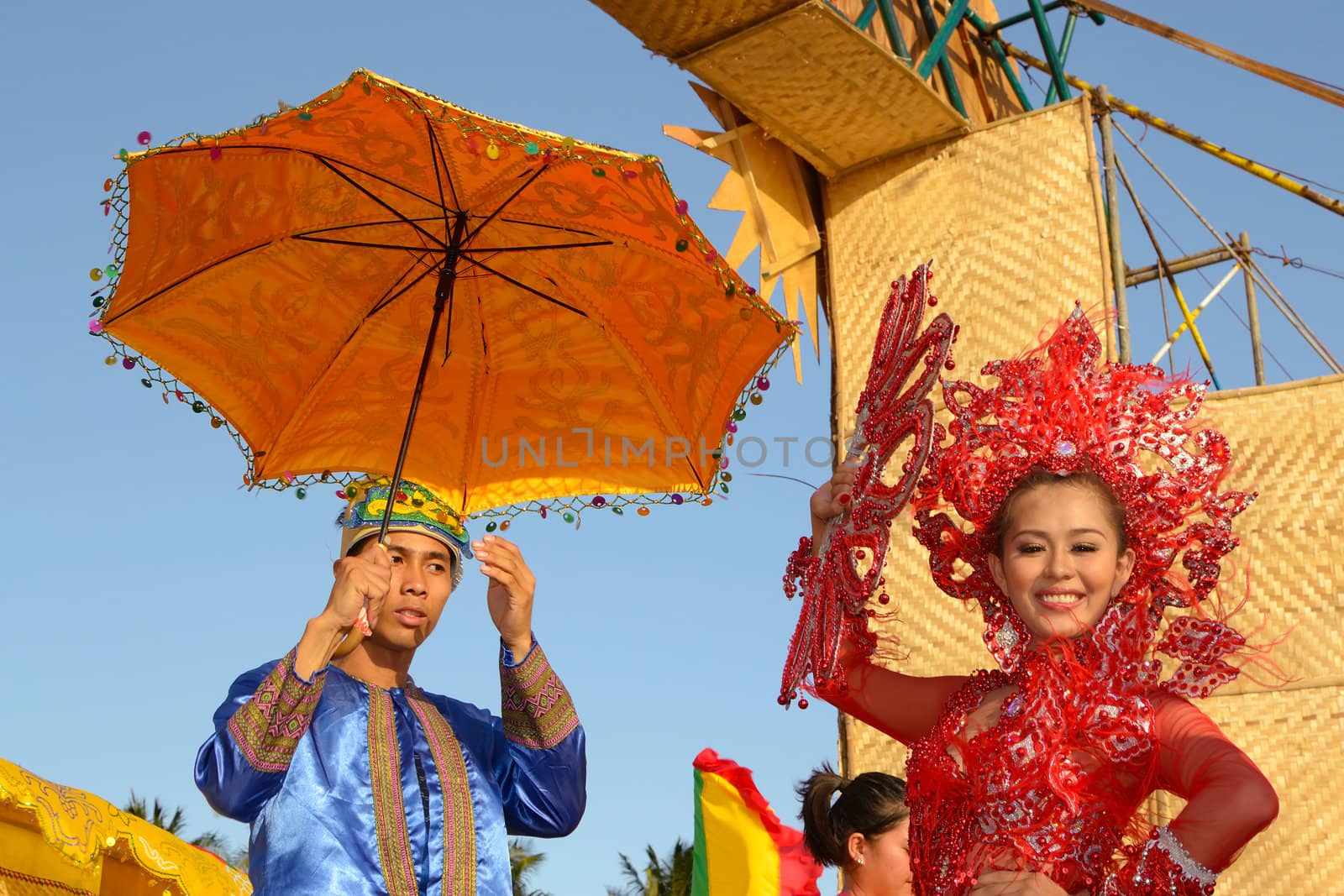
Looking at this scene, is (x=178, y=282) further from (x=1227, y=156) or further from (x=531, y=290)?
(x=1227, y=156)

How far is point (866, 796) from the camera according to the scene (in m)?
4.16

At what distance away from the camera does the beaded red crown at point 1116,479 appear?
303cm

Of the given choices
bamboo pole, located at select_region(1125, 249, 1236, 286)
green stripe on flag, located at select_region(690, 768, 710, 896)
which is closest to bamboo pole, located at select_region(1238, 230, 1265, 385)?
bamboo pole, located at select_region(1125, 249, 1236, 286)

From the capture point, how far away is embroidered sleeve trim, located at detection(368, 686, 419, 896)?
3.38 metres

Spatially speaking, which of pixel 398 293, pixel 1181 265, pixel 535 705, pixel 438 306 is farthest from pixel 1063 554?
pixel 1181 265

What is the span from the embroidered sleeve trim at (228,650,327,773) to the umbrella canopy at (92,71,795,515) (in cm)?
79

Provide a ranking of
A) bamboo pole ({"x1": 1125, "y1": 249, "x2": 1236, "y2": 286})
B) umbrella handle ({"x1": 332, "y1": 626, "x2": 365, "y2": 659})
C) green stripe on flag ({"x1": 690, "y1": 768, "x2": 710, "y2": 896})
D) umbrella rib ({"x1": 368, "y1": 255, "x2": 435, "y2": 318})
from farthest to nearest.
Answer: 1. bamboo pole ({"x1": 1125, "y1": 249, "x2": 1236, "y2": 286})
2. green stripe on flag ({"x1": 690, "y1": 768, "x2": 710, "y2": 896})
3. umbrella rib ({"x1": 368, "y1": 255, "x2": 435, "y2": 318})
4. umbrella handle ({"x1": 332, "y1": 626, "x2": 365, "y2": 659})

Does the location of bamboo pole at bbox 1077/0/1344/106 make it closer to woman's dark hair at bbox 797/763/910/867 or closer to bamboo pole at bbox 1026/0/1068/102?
bamboo pole at bbox 1026/0/1068/102

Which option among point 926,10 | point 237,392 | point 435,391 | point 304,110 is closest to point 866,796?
point 435,391

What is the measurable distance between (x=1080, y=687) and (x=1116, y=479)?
45 cm

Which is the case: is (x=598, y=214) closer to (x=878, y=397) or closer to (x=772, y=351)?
(x=772, y=351)

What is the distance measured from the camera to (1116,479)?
10.1 ft

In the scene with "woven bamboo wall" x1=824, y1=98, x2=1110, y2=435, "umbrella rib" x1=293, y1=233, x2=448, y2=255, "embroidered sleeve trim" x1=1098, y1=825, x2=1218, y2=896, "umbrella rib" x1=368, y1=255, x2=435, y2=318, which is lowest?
"embroidered sleeve trim" x1=1098, y1=825, x2=1218, y2=896

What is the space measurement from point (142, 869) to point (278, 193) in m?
1.77
